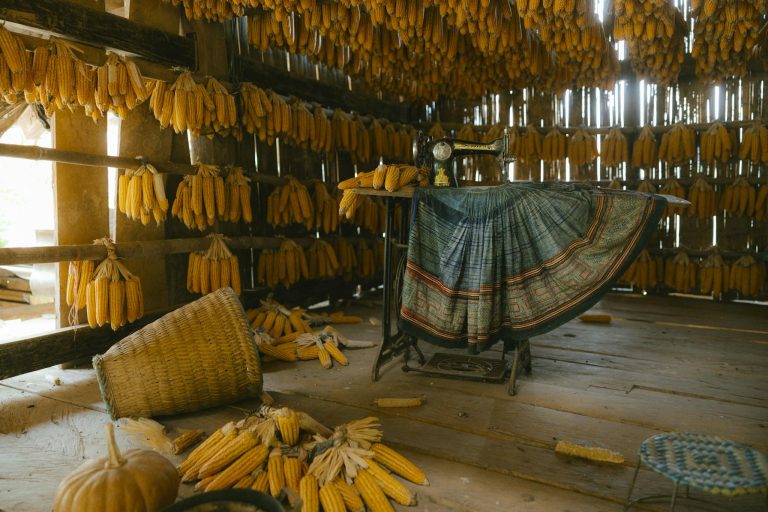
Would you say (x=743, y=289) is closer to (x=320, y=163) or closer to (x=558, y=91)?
(x=558, y=91)

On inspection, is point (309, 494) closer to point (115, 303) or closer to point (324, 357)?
point (324, 357)

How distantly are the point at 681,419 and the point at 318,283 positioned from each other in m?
4.61

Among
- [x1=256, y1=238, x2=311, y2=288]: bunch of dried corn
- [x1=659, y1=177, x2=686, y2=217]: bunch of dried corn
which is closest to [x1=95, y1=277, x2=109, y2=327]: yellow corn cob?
[x1=256, y1=238, x2=311, y2=288]: bunch of dried corn

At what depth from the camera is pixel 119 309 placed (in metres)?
4.19

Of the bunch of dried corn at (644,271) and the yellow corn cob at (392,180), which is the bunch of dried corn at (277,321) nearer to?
the yellow corn cob at (392,180)

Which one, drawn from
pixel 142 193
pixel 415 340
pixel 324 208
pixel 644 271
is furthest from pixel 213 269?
pixel 644 271

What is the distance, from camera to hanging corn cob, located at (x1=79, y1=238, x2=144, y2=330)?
4125mm

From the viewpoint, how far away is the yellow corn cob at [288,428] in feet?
9.17

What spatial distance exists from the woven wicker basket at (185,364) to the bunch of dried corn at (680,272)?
6247 millimetres

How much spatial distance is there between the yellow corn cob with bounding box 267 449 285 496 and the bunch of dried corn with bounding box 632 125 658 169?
665 cm

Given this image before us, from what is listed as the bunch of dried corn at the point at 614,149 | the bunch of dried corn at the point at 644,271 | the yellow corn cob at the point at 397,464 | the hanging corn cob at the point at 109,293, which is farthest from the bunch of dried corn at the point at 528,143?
the yellow corn cob at the point at 397,464

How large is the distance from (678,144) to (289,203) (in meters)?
5.24

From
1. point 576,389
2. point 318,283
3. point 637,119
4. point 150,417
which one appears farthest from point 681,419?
point 637,119

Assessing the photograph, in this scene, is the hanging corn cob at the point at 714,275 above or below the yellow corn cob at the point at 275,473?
above
